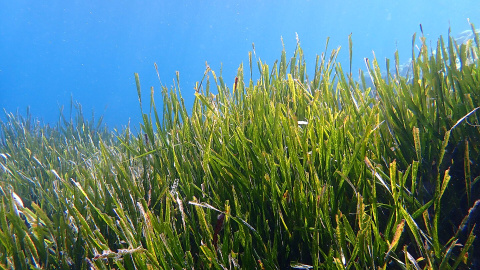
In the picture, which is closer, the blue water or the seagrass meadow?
the seagrass meadow

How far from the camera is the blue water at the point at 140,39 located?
2938 inches

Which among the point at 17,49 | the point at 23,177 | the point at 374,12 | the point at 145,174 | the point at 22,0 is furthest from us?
the point at 374,12

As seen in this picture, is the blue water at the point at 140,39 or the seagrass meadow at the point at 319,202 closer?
the seagrass meadow at the point at 319,202

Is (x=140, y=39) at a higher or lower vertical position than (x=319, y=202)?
higher

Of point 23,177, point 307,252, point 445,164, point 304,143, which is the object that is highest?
point 23,177

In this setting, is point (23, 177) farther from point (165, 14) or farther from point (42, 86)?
point (42, 86)

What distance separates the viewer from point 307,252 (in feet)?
3.33

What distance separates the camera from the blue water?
74.6m

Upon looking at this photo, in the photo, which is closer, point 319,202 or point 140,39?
point 319,202

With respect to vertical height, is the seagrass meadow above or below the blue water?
below

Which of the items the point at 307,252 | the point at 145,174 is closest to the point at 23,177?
the point at 145,174

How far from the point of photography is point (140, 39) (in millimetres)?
87500

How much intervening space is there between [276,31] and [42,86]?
85958mm

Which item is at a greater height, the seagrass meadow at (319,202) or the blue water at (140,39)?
the blue water at (140,39)
